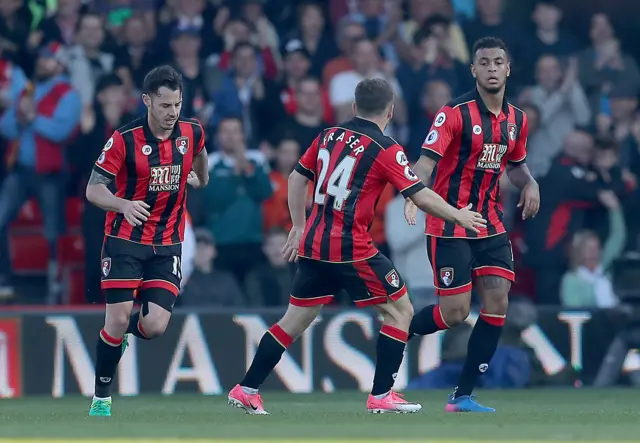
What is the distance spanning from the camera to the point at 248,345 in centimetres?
1198

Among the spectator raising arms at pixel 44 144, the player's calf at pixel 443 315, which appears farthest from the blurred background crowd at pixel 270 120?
the player's calf at pixel 443 315

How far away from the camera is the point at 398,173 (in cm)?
848

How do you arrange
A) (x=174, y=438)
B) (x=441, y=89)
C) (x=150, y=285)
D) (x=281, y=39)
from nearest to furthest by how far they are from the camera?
(x=174, y=438), (x=150, y=285), (x=441, y=89), (x=281, y=39)

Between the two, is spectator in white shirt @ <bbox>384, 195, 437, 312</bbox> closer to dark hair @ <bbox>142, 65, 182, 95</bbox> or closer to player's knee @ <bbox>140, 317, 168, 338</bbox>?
player's knee @ <bbox>140, 317, 168, 338</bbox>

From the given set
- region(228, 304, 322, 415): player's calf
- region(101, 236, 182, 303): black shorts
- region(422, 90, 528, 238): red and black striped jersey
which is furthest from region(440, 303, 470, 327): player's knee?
region(101, 236, 182, 303): black shorts

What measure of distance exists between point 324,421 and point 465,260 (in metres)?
1.48

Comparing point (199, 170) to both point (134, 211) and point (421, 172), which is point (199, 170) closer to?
point (134, 211)

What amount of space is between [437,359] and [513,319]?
74 centimetres

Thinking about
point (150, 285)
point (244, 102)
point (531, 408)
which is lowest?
point (531, 408)

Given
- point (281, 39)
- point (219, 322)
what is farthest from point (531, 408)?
point (281, 39)

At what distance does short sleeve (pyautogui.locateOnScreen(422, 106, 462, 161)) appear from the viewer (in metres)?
8.93

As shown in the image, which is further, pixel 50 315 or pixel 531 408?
pixel 50 315

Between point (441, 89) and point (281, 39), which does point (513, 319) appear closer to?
point (441, 89)

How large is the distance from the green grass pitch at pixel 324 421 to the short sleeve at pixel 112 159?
150 cm
